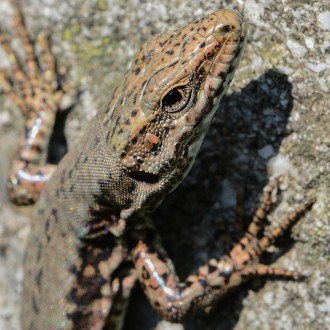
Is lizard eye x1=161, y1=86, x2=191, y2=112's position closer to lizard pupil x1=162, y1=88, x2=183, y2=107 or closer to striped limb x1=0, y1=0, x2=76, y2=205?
lizard pupil x1=162, y1=88, x2=183, y2=107

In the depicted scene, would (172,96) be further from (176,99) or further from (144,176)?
(144,176)

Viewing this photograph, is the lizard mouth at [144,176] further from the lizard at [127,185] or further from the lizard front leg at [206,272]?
the lizard front leg at [206,272]

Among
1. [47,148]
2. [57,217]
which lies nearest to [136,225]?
[57,217]

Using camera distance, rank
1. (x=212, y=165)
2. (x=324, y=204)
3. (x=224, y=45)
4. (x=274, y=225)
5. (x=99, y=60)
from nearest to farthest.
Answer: (x=224, y=45) < (x=324, y=204) < (x=274, y=225) < (x=212, y=165) < (x=99, y=60)

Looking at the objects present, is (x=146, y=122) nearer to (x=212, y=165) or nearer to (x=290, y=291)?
(x=212, y=165)

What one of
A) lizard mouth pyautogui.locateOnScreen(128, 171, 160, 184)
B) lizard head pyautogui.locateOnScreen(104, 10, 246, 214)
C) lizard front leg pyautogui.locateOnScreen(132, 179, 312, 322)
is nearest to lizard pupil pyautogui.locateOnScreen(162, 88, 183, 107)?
lizard head pyautogui.locateOnScreen(104, 10, 246, 214)

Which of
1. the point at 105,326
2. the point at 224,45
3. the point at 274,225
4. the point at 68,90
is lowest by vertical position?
the point at 105,326
